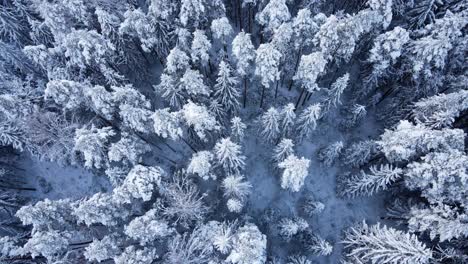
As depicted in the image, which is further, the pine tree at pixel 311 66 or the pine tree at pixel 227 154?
the pine tree at pixel 311 66

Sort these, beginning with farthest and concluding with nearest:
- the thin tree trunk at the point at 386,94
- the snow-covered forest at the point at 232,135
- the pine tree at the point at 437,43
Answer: the thin tree trunk at the point at 386,94, the pine tree at the point at 437,43, the snow-covered forest at the point at 232,135

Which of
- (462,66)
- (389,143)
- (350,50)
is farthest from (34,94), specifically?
(462,66)

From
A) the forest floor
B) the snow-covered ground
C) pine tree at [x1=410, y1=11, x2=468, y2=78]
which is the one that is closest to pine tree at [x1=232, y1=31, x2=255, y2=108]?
the forest floor

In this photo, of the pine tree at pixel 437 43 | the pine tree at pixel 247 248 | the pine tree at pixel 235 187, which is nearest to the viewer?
the pine tree at pixel 247 248

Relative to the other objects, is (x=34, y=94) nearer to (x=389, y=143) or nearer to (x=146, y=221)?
(x=146, y=221)

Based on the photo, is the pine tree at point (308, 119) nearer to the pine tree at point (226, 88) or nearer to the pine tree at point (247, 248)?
the pine tree at point (226, 88)

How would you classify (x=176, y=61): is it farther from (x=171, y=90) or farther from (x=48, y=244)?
(x=48, y=244)

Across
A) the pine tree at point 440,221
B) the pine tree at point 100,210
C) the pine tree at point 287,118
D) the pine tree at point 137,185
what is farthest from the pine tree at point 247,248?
the pine tree at point 440,221

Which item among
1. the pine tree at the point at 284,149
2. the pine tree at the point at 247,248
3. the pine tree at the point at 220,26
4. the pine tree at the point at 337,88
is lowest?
the pine tree at the point at 247,248
